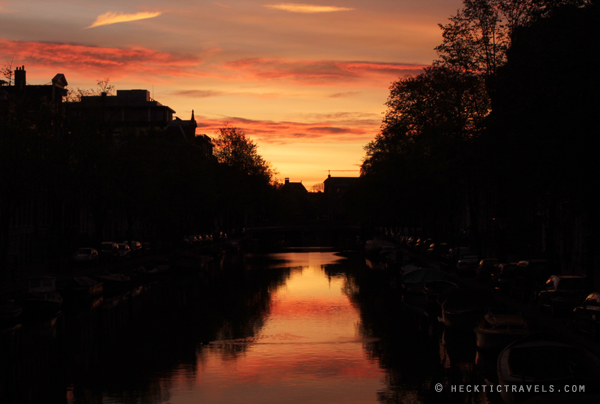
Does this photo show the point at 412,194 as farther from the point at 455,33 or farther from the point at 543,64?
the point at 543,64

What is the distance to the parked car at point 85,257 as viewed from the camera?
65500 millimetres

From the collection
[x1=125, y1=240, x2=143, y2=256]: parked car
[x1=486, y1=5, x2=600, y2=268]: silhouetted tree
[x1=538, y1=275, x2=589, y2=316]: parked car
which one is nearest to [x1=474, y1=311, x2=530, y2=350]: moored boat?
[x1=538, y1=275, x2=589, y2=316]: parked car

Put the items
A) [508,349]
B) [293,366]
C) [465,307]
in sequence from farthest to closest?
[465,307], [293,366], [508,349]

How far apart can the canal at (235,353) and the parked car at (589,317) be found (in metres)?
4.50

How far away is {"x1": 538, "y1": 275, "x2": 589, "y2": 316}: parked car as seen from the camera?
32.5 m

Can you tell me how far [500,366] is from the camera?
21.0 meters

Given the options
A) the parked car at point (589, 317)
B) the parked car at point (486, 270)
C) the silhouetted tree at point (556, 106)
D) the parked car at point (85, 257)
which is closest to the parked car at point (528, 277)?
the silhouetted tree at point (556, 106)

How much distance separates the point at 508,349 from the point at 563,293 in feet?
42.1

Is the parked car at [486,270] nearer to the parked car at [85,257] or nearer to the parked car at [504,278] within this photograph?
the parked car at [504,278]

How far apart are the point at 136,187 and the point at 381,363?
49.0 metres

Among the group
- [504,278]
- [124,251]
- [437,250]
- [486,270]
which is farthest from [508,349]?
[124,251]

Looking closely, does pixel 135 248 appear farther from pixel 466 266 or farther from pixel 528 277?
pixel 528 277

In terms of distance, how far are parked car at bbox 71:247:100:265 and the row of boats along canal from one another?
3131 cm

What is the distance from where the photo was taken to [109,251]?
73.4 m
